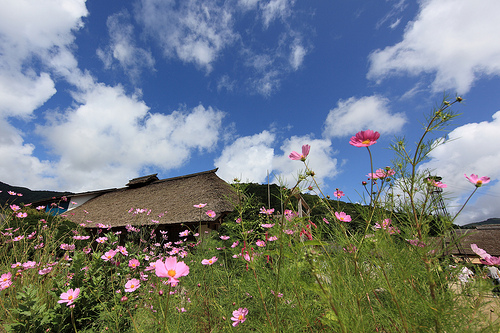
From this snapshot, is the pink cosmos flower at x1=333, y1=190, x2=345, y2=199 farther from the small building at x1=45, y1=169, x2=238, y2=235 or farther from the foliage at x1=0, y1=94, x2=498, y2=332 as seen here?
the small building at x1=45, y1=169, x2=238, y2=235

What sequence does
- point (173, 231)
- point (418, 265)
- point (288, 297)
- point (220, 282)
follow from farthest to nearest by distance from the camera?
point (173, 231)
point (220, 282)
point (288, 297)
point (418, 265)

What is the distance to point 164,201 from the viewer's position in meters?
12.2

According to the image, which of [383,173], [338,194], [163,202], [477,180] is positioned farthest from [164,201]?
[477,180]

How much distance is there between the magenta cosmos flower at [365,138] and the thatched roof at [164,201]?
295 inches

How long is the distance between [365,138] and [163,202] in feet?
40.5

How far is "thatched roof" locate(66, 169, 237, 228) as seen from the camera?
9.45 meters

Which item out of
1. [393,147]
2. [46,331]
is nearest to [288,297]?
[393,147]

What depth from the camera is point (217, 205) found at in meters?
9.24

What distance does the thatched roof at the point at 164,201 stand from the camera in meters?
9.45

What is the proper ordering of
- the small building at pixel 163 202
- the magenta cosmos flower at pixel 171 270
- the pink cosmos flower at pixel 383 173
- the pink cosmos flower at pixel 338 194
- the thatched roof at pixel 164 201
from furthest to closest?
the thatched roof at pixel 164 201 < the small building at pixel 163 202 < the pink cosmos flower at pixel 338 194 < the pink cosmos flower at pixel 383 173 < the magenta cosmos flower at pixel 171 270

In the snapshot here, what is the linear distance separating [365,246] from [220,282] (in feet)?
5.42

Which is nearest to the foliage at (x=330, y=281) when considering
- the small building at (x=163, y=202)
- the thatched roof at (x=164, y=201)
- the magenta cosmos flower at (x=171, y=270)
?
the magenta cosmos flower at (x=171, y=270)

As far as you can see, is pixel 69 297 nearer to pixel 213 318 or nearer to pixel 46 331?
pixel 46 331

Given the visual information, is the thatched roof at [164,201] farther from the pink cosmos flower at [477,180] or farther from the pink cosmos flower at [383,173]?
the pink cosmos flower at [477,180]
